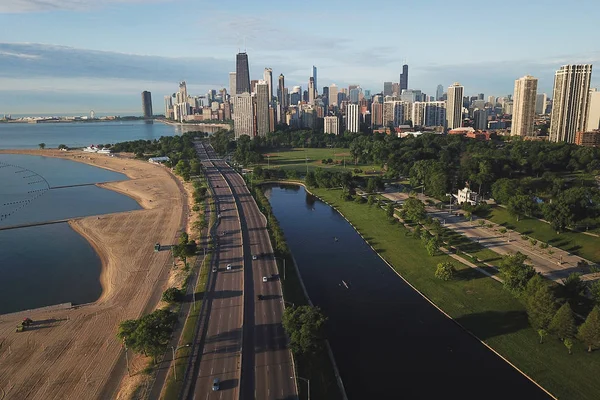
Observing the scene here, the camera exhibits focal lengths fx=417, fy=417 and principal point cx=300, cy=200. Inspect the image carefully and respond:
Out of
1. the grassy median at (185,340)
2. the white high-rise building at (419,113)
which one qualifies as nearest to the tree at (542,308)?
the grassy median at (185,340)

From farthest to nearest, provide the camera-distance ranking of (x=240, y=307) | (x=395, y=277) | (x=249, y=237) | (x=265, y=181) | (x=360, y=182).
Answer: (x=265, y=181), (x=360, y=182), (x=249, y=237), (x=395, y=277), (x=240, y=307)

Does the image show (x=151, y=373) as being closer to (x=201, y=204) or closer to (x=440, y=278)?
(x=440, y=278)

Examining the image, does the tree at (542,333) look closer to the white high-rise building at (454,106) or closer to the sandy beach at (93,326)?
the sandy beach at (93,326)

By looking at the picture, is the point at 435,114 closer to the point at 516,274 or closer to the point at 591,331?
the point at 516,274

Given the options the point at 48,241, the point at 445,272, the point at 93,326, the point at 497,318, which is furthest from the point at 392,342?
the point at 48,241

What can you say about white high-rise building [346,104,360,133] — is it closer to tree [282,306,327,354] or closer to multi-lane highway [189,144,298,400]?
multi-lane highway [189,144,298,400]

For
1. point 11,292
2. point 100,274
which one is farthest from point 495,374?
point 11,292
